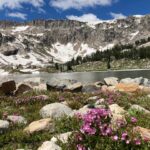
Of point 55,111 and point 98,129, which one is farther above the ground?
point 98,129

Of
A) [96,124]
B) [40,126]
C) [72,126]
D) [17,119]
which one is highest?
[96,124]

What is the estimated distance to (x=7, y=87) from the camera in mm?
29734

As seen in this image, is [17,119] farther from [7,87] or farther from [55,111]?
[7,87]

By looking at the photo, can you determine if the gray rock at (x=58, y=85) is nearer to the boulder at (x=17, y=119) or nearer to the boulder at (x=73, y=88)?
the boulder at (x=73, y=88)

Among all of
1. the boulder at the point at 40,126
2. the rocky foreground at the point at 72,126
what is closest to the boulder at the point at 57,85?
the rocky foreground at the point at 72,126

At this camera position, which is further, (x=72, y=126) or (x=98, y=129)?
(x=72, y=126)

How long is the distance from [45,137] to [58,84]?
19413 mm

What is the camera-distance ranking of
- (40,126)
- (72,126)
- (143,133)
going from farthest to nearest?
(40,126) < (72,126) < (143,133)

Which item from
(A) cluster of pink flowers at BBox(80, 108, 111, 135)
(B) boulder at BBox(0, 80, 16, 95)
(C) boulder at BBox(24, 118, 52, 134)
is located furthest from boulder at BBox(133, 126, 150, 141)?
(B) boulder at BBox(0, 80, 16, 95)

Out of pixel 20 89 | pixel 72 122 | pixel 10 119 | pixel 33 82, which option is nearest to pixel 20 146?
pixel 72 122

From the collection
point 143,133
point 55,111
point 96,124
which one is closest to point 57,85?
point 55,111

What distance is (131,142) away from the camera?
8.95m

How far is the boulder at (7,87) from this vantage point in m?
29.1

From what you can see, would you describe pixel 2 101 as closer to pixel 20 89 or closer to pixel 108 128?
pixel 20 89
